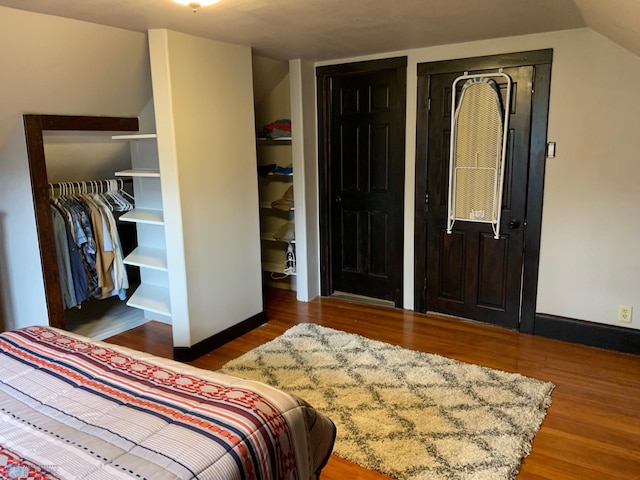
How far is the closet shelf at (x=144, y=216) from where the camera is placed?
343 centimetres

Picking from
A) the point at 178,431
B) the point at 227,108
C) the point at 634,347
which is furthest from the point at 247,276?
the point at 634,347

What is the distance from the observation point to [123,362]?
1.76 meters

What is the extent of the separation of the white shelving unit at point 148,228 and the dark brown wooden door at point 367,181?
1.59 m

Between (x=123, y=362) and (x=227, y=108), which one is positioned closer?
(x=123, y=362)

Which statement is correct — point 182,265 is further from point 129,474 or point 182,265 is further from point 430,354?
point 129,474

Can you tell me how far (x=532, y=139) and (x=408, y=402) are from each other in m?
2.11

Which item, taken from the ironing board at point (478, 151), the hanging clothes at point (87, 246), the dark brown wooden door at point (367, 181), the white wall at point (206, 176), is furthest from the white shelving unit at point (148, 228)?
the ironing board at point (478, 151)

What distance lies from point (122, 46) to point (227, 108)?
0.77m

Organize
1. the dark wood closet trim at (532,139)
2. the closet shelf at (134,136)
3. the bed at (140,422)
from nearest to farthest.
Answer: the bed at (140,422) → the closet shelf at (134,136) → the dark wood closet trim at (532,139)

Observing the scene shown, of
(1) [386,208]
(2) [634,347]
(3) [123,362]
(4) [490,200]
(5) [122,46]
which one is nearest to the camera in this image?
(3) [123,362]

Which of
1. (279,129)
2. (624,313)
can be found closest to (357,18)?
(279,129)

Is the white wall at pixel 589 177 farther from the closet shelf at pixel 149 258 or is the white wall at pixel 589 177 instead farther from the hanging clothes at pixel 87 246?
the hanging clothes at pixel 87 246

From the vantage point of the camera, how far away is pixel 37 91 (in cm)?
297

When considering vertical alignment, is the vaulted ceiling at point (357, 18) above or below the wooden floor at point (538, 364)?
above
